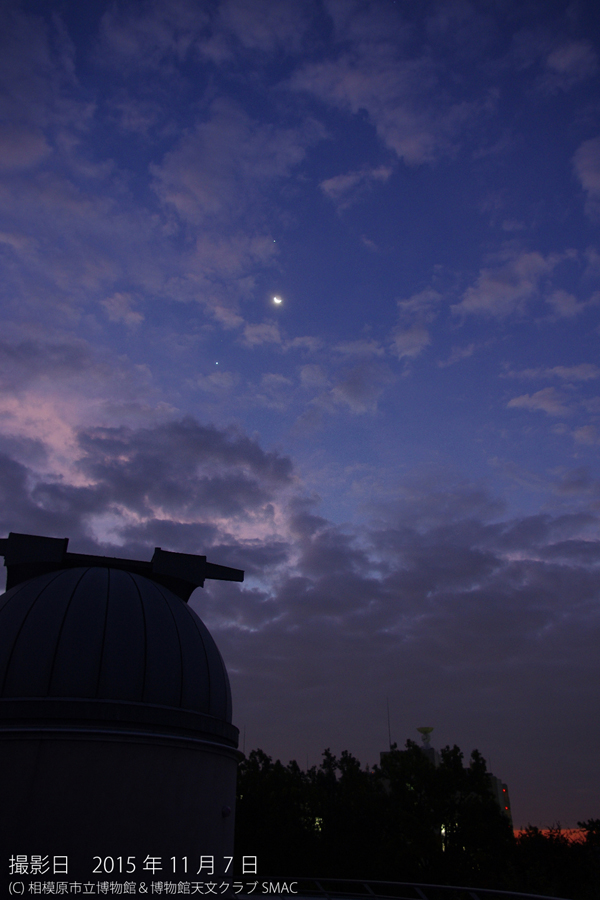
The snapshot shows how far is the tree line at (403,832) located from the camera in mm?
37125

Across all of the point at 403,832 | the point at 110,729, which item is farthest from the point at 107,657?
the point at 403,832

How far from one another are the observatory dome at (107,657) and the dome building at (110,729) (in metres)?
0.03

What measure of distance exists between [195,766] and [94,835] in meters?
2.50

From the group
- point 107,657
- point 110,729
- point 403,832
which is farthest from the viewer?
point 403,832

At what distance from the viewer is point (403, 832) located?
1540 inches

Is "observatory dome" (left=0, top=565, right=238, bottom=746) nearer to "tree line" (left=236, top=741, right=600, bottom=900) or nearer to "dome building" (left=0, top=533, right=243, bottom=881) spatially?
"dome building" (left=0, top=533, right=243, bottom=881)

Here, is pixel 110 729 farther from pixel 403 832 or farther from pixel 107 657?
pixel 403 832

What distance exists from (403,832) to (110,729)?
3543 centimetres

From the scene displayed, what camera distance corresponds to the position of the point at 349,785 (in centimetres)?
4159

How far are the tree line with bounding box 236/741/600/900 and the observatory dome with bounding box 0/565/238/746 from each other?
93.9 ft

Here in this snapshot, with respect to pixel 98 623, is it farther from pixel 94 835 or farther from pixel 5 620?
pixel 94 835

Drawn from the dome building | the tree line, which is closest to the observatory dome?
the dome building

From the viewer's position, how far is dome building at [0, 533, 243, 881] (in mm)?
11586

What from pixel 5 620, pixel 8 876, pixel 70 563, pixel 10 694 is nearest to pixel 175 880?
pixel 8 876
